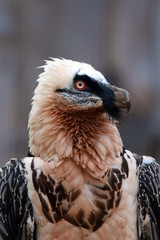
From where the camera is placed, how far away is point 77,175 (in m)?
4.65

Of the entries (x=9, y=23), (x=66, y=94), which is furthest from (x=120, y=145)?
(x=9, y=23)

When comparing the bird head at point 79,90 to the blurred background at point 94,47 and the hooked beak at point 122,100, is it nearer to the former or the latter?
the hooked beak at point 122,100

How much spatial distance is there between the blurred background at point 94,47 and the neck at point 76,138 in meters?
2.99

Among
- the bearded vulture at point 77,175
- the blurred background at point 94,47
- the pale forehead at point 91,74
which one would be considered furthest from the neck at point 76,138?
the blurred background at point 94,47

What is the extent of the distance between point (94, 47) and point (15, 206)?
3.50 meters

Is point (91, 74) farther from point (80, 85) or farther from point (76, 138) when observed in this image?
point (76, 138)

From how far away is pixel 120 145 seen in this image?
190 inches

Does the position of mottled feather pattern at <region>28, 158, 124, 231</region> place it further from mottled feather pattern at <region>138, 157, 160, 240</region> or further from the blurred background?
the blurred background

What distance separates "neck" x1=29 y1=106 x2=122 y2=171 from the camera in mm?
4680

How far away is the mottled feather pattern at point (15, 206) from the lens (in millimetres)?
4707

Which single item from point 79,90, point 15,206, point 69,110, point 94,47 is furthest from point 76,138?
point 94,47

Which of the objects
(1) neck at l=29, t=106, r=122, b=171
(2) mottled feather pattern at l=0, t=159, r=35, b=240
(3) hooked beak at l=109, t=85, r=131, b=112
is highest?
(3) hooked beak at l=109, t=85, r=131, b=112

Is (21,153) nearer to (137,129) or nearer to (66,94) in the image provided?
(137,129)

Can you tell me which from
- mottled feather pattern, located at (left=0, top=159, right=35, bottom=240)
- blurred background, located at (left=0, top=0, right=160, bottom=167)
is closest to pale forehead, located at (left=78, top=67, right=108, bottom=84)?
mottled feather pattern, located at (left=0, top=159, right=35, bottom=240)
